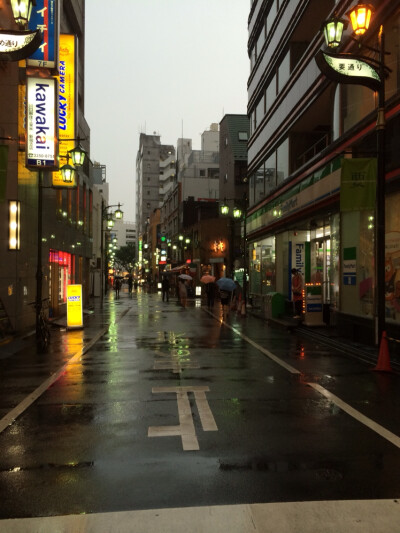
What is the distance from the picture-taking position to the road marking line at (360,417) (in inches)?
254

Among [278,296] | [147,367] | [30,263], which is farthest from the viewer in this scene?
[278,296]

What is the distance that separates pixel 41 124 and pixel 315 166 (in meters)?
10.6

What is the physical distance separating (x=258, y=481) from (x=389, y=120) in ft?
37.8

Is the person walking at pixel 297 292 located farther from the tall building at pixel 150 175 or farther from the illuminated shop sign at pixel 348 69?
the tall building at pixel 150 175

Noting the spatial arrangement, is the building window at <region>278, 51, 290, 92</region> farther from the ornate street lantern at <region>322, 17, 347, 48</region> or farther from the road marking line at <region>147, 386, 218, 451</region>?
the road marking line at <region>147, 386, 218, 451</region>

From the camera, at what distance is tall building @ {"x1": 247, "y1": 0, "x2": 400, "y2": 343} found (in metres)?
Result: 14.2

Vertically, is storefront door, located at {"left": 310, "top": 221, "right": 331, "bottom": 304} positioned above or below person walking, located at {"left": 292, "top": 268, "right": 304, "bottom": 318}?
above

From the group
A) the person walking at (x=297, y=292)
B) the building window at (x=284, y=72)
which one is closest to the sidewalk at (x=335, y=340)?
the person walking at (x=297, y=292)

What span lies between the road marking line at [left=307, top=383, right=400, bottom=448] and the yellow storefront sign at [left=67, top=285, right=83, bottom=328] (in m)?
11.9

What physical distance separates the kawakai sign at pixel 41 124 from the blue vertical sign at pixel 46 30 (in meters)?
0.63

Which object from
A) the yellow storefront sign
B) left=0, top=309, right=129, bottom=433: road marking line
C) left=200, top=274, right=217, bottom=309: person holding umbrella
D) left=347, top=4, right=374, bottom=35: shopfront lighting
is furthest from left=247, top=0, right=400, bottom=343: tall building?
the yellow storefront sign

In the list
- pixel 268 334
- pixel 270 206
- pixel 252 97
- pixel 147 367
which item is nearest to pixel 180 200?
pixel 252 97

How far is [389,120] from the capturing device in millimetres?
13906

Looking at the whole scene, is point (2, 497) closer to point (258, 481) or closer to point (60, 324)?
point (258, 481)
